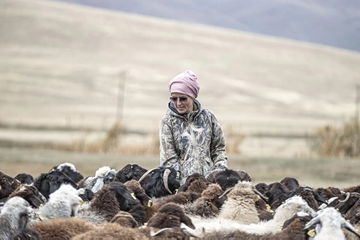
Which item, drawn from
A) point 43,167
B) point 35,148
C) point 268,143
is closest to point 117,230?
point 43,167

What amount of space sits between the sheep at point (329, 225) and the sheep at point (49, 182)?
10.5ft

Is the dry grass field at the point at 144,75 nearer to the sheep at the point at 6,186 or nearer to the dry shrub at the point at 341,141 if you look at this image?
the dry shrub at the point at 341,141

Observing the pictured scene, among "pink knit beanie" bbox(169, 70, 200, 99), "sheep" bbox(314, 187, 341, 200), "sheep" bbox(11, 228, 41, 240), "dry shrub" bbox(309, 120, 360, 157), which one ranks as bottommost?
"sheep" bbox(11, 228, 41, 240)

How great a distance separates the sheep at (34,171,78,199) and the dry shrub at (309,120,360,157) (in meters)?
18.4

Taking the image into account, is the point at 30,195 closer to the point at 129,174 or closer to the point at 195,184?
the point at 195,184

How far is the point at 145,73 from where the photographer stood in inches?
2542

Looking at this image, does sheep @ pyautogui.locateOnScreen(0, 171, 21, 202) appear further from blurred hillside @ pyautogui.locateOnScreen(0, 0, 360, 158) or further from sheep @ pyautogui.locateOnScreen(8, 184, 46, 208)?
blurred hillside @ pyautogui.locateOnScreen(0, 0, 360, 158)

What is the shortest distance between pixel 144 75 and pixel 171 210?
58.1 meters

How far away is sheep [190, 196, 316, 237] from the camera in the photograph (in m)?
6.41

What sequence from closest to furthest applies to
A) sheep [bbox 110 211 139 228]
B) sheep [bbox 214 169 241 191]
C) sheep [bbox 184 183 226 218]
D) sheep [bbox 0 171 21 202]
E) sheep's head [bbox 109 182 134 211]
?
sheep [bbox 110 211 139 228]
sheep's head [bbox 109 182 134 211]
sheep [bbox 184 183 226 218]
sheep [bbox 0 171 21 202]
sheep [bbox 214 169 241 191]

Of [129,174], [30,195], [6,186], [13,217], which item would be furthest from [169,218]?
[129,174]

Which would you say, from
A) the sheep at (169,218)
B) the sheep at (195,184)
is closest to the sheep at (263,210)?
the sheep at (195,184)

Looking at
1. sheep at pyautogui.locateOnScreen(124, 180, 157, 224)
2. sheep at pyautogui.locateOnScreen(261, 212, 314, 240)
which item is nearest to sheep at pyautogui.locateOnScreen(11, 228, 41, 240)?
sheep at pyautogui.locateOnScreen(124, 180, 157, 224)

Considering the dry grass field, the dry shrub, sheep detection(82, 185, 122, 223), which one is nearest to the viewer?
sheep detection(82, 185, 122, 223)
